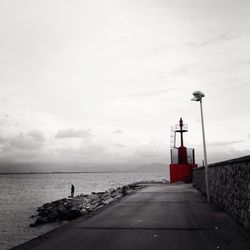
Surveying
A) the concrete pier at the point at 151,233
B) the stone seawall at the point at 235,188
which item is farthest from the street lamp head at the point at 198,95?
the concrete pier at the point at 151,233

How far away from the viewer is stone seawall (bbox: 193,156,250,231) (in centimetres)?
767

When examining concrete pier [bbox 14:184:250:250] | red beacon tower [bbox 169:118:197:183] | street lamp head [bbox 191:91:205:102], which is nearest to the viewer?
concrete pier [bbox 14:184:250:250]

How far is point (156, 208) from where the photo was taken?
12594mm

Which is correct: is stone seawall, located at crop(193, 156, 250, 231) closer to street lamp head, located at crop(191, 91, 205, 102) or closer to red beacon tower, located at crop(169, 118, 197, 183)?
street lamp head, located at crop(191, 91, 205, 102)

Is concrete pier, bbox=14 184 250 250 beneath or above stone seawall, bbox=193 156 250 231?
beneath

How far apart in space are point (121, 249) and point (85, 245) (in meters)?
0.85

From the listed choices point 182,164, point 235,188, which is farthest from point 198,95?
point 182,164

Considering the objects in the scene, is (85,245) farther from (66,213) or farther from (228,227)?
(66,213)

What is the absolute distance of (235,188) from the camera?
350 inches

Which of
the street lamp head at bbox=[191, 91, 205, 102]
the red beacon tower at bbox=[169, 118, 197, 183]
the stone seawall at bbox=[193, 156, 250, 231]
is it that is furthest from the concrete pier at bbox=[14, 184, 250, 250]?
the red beacon tower at bbox=[169, 118, 197, 183]

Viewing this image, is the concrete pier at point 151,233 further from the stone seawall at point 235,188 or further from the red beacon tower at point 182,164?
the red beacon tower at point 182,164

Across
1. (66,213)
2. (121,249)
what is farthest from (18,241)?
(121,249)

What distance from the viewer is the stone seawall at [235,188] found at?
7672 millimetres

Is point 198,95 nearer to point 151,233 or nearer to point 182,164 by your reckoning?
point 151,233
